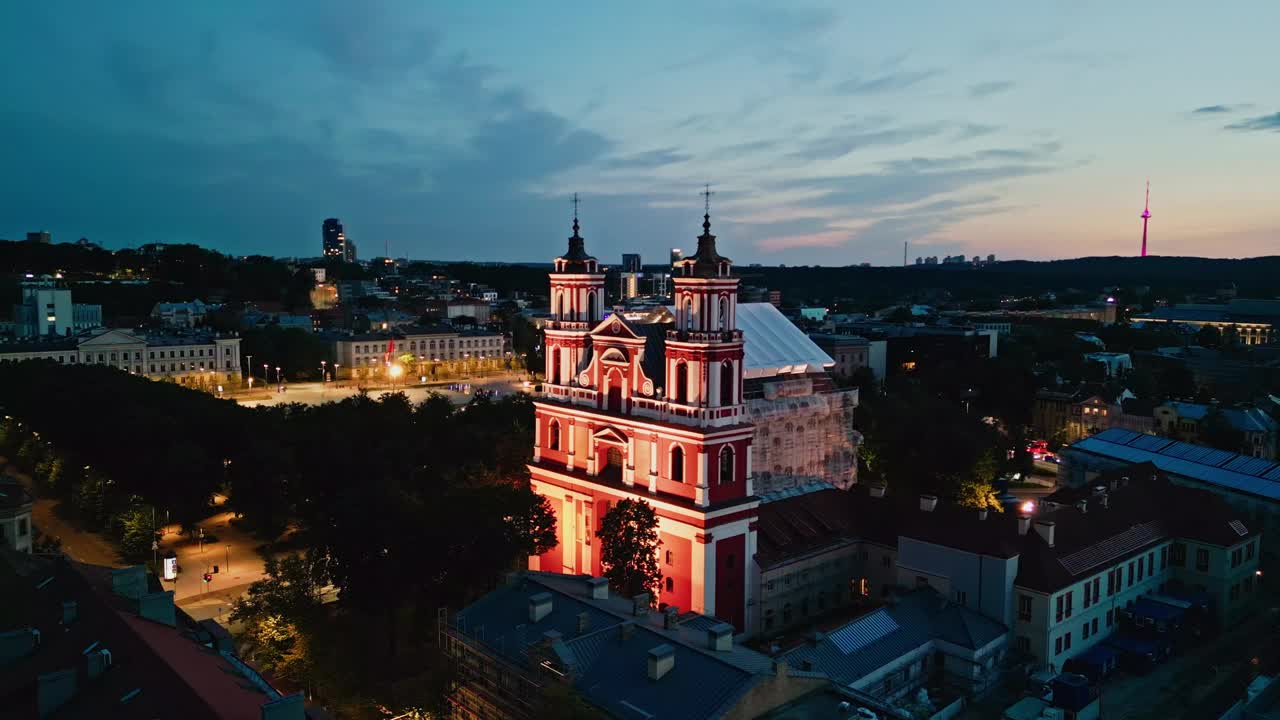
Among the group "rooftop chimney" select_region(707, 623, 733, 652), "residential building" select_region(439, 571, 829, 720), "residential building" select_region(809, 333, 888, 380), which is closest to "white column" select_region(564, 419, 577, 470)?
"residential building" select_region(439, 571, 829, 720)

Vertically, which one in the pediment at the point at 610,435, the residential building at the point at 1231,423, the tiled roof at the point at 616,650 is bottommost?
the residential building at the point at 1231,423

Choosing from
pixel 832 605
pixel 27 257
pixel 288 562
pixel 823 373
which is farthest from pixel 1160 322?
pixel 27 257

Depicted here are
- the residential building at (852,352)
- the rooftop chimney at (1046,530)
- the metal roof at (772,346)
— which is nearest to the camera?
the rooftop chimney at (1046,530)

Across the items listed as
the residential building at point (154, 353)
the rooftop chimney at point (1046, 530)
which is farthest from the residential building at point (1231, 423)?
the residential building at point (154, 353)

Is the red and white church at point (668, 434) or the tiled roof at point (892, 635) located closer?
the tiled roof at point (892, 635)

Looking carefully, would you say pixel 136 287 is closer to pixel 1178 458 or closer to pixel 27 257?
pixel 27 257

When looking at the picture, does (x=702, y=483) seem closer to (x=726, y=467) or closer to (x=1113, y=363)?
(x=726, y=467)

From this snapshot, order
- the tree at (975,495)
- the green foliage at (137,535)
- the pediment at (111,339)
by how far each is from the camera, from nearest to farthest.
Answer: the green foliage at (137,535) → the tree at (975,495) → the pediment at (111,339)

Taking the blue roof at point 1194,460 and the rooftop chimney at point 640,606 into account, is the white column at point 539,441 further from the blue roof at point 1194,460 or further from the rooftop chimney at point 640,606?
the blue roof at point 1194,460
